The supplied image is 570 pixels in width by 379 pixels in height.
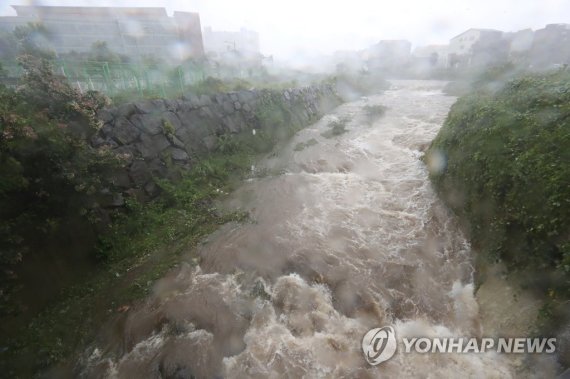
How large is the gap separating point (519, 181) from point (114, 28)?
46.6 meters

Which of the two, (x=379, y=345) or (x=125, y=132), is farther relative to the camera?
(x=125, y=132)

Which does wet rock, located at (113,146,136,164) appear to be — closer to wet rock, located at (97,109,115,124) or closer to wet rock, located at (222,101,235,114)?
wet rock, located at (97,109,115,124)

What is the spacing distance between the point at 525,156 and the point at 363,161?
322 inches

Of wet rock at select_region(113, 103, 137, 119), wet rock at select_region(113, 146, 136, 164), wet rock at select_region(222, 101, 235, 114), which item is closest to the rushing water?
wet rock at select_region(113, 146, 136, 164)

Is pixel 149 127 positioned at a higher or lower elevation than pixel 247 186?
higher

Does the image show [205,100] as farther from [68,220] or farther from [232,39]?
[232,39]

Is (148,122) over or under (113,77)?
under

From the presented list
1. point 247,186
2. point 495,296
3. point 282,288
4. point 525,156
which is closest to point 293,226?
point 282,288

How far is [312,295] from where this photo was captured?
668 centimetres

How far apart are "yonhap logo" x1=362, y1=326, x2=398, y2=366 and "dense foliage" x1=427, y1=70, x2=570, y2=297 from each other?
2.98m

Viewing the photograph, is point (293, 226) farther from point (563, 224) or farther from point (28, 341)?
point (28, 341)

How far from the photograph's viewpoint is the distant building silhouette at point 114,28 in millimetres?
34625

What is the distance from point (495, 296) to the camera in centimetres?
582

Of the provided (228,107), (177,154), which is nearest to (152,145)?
(177,154)
